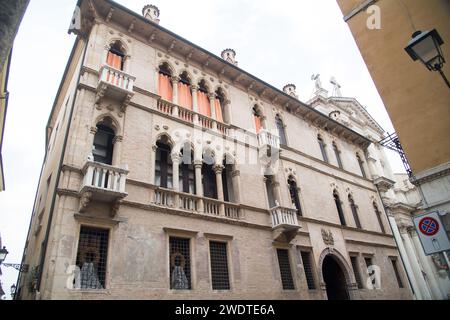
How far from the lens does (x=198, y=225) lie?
10805mm

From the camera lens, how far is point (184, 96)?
13828mm

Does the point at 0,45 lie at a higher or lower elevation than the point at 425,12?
lower

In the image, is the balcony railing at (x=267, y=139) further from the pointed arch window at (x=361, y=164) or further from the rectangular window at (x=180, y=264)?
the pointed arch window at (x=361, y=164)

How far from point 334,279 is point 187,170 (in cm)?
999

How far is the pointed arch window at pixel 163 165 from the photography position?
11.5 m

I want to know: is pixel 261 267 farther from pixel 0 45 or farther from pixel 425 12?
pixel 0 45

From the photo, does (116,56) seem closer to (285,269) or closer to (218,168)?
(218,168)

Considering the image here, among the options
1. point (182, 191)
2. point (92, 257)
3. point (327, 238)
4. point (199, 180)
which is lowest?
point (92, 257)

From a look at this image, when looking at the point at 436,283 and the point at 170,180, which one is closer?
the point at 170,180

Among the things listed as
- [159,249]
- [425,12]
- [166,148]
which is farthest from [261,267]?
[425,12]

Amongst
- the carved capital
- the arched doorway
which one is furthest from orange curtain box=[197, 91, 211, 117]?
the arched doorway

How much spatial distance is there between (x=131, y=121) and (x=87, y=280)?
561 cm

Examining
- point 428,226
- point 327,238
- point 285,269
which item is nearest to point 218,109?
point 285,269

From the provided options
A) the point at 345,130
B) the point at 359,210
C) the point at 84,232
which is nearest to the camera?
the point at 84,232
